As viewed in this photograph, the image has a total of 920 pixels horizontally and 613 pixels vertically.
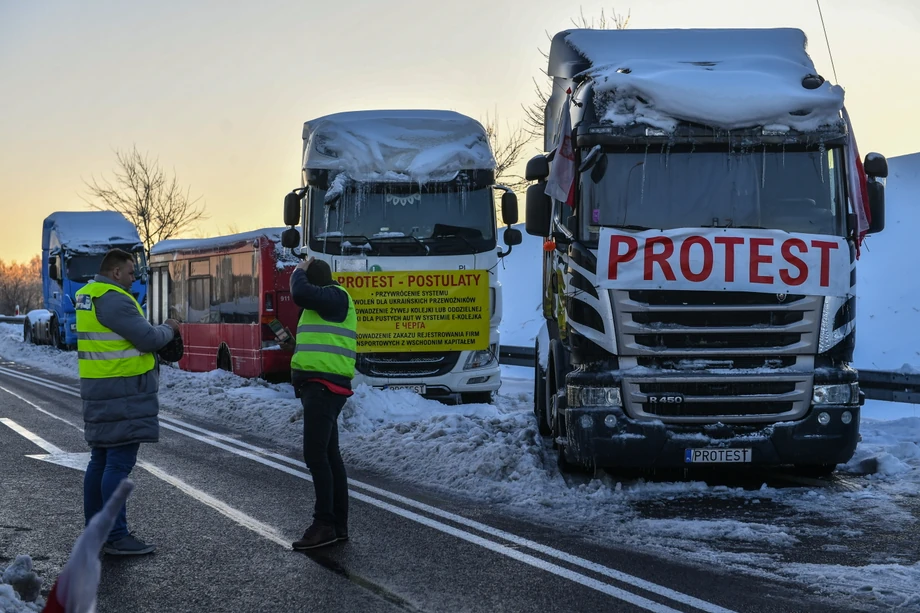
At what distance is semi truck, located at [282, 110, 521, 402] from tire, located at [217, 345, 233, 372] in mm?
7598

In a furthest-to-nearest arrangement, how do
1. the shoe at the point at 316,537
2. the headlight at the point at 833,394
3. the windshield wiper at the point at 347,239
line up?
the windshield wiper at the point at 347,239 → the headlight at the point at 833,394 → the shoe at the point at 316,537

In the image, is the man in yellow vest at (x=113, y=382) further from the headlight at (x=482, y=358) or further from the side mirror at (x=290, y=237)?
the headlight at (x=482, y=358)

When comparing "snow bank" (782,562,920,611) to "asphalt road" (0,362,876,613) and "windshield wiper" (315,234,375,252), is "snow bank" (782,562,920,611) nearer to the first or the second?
"asphalt road" (0,362,876,613)

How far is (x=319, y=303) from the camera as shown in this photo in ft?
23.5

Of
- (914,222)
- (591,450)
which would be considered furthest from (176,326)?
(914,222)

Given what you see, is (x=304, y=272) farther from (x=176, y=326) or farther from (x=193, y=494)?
(x=193, y=494)

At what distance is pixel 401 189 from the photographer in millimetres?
14023

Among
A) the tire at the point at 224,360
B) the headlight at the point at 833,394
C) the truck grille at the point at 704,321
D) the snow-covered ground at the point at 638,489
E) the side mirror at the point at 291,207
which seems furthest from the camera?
the tire at the point at 224,360

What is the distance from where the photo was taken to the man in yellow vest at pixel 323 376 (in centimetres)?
714

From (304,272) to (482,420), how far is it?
16.6 ft

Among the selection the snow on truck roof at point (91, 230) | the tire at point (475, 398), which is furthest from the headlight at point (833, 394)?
the snow on truck roof at point (91, 230)

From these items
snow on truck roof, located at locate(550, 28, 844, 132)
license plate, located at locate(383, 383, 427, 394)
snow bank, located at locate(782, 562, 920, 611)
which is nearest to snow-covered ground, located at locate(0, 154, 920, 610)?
snow bank, located at locate(782, 562, 920, 611)

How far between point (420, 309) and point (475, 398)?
1765mm

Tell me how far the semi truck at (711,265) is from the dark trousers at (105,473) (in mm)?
3470
